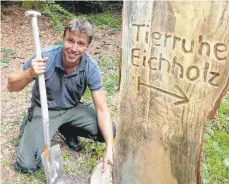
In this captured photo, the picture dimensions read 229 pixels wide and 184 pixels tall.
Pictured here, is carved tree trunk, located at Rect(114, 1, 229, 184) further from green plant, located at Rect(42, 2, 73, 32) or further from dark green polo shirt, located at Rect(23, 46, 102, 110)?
green plant, located at Rect(42, 2, 73, 32)

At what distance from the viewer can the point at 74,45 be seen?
8.61ft

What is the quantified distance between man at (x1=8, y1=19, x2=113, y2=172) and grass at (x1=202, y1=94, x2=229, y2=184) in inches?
31.9

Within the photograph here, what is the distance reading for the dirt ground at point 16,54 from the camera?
297 centimetres

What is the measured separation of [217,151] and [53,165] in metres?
1.36

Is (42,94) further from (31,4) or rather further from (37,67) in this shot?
(31,4)

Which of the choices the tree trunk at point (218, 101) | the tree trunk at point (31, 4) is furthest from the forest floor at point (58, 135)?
the tree trunk at point (218, 101)

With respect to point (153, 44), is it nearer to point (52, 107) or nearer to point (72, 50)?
point (72, 50)

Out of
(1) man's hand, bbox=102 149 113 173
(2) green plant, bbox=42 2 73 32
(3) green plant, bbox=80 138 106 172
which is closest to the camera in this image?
(1) man's hand, bbox=102 149 113 173

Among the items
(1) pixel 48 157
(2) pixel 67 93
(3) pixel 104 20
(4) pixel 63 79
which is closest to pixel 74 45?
(4) pixel 63 79

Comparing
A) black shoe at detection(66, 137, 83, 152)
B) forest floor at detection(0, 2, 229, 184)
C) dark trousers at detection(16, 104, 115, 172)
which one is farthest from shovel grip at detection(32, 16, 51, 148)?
black shoe at detection(66, 137, 83, 152)

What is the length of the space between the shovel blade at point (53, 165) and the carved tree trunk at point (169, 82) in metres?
0.75

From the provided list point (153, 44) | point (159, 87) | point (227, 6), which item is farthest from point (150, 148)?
point (227, 6)

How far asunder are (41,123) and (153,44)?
4.75 feet

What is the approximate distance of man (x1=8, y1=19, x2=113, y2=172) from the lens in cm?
265
